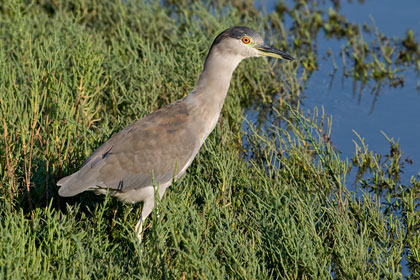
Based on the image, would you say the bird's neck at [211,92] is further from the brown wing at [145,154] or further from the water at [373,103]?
the water at [373,103]

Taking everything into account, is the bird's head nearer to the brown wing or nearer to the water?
the brown wing

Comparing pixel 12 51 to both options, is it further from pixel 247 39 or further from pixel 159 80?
pixel 247 39

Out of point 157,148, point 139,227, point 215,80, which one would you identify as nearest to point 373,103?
point 215,80

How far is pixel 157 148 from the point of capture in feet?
16.4

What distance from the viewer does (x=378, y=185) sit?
6012 millimetres

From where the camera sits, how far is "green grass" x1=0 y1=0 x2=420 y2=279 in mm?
4203

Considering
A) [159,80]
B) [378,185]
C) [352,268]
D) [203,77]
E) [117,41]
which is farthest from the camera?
[117,41]

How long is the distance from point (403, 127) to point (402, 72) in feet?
4.63

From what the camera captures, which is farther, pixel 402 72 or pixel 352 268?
pixel 402 72

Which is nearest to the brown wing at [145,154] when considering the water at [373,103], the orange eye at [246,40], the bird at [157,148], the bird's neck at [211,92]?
the bird at [157,148]

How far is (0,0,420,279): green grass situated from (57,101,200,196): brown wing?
9.1 inches

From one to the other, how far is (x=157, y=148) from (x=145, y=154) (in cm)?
10

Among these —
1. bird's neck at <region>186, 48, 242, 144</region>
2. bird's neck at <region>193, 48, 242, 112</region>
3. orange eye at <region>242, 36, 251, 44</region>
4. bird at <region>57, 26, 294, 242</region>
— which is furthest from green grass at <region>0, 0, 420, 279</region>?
orange eye at <region>242, 36, 251, 44</region>

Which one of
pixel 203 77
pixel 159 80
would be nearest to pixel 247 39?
pixel 203 77
